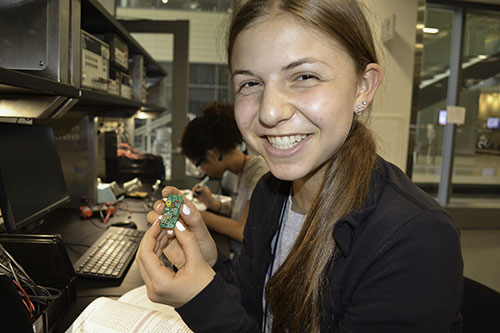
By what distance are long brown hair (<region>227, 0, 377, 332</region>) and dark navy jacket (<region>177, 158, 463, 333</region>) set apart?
0.10 ft

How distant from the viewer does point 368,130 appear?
2.96 feet

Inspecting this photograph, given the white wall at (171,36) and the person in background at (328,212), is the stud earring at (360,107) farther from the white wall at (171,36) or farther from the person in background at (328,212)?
the white wall at (171,36)

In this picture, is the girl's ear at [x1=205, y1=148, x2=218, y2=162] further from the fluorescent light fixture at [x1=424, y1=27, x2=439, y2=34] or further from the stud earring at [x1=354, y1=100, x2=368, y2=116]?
the fluorescent light fixture at [x1=424, y1=27, x2=439, y2=34]

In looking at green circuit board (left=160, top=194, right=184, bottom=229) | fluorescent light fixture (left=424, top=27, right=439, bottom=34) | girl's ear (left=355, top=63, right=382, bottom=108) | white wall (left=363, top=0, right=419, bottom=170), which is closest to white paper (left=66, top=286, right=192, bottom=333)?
green circuit board (left=160, top=194, right=184, bottom=229)

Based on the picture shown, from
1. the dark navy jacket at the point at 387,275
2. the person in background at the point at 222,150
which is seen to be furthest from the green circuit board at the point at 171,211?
the person in background at the point at 222,150

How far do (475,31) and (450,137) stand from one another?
4.13ft

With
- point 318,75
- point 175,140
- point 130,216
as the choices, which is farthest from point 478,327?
Answer: point 175,140

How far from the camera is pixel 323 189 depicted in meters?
0.84

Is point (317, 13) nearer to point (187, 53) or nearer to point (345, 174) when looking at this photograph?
point (345, 174)

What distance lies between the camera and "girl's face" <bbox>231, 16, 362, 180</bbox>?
727 millimetres

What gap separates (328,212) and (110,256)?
0.88 meters

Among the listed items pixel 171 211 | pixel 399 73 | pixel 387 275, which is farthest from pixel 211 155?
pixel 399 73

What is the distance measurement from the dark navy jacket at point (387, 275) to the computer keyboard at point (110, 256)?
22.2 inches

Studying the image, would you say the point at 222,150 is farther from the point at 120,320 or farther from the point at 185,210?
the point at 120,320
